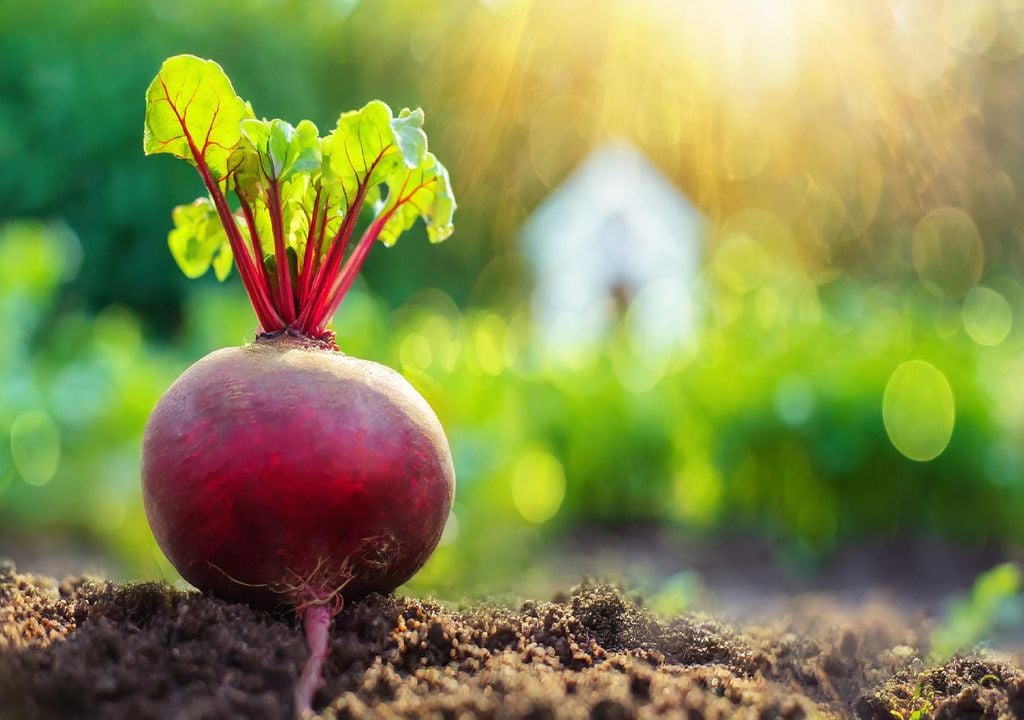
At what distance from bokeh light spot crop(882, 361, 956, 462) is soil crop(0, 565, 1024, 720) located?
8.46 feet

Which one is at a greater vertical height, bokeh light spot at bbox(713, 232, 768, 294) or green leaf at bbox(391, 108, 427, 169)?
bokeh light spot at bbox(713, 232, 768, 294)

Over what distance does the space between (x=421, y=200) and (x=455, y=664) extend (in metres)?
1.00

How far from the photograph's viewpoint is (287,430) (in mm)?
1644

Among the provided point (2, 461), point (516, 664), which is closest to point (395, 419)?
point (516, 664)

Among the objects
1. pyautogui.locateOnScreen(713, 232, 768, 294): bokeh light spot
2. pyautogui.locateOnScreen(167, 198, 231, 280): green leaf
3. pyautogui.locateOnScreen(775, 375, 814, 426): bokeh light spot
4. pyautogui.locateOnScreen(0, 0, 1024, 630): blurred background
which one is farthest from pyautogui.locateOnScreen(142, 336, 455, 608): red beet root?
pyautogui.locateOnScreen(713, 232, 768, 294): bokeh light spot

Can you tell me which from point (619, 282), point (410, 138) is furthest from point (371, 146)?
point (619, 282)

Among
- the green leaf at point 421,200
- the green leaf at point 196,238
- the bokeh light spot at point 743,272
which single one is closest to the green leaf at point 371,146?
the green leaf at point 421,200

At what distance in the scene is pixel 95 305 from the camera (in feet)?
47.8

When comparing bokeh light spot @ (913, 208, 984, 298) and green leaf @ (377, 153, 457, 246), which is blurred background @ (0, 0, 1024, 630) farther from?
green leaf @ (377, 153, 457, 246)

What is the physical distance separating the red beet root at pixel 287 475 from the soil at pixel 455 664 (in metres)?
0.08

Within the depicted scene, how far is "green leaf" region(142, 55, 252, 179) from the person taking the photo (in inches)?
67.4

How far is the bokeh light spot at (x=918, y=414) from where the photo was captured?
15.1ft

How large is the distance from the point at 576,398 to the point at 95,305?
11621 millimetres

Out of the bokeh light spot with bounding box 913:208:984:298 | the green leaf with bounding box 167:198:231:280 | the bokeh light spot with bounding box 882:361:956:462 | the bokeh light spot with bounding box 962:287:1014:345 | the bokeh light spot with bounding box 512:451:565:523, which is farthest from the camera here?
the bokeh light spot with bounding box 913:208:984:298
